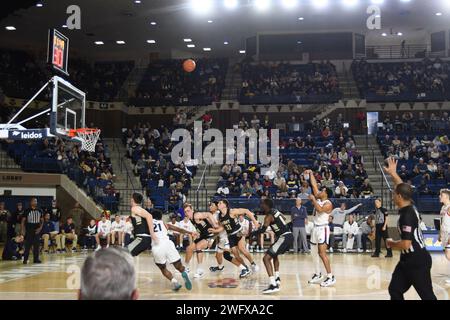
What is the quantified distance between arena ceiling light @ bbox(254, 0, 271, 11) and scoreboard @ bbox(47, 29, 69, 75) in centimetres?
1327

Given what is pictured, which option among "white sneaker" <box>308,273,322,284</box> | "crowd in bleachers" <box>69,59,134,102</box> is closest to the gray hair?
"white sneaker" <box>308,273,322,284</box>

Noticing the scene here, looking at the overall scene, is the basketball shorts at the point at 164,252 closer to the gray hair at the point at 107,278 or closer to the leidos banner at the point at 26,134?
the leidos banner at the point at 26,134

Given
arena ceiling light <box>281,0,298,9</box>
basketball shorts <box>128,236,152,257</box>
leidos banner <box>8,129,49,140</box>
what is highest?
arena ceiling light <box>281,0,298,9</box>

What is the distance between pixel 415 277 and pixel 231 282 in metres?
6.16

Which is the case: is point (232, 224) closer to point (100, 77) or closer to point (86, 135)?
point (86, 135)

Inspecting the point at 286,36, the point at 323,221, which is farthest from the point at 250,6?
the point at 323,221

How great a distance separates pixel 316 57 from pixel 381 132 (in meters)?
7.64

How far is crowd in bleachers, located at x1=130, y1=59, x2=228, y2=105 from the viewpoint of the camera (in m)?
33.0

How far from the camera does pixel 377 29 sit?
3291 centimetres

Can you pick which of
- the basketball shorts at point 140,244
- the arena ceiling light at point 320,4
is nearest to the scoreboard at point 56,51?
the basketball shorts at point 140,244

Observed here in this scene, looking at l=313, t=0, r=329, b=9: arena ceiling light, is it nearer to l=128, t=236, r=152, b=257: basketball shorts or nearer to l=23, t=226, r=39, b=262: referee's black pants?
l=23, t=226, r=39, b=262: referee's black pants

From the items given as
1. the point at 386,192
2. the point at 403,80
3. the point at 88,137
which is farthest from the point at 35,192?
the point at 403,80

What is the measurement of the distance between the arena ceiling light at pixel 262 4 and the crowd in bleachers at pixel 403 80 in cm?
857

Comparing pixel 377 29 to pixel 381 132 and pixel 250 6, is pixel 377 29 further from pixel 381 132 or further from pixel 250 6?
pixel 250 6
